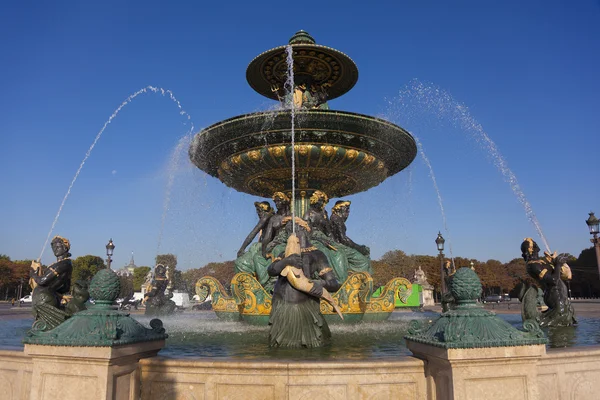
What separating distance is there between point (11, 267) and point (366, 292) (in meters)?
78.0

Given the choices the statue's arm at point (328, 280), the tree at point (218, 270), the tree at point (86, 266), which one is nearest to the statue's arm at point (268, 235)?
the statue's arm at point (328, 280)

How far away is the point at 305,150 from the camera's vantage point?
11133 millimetres

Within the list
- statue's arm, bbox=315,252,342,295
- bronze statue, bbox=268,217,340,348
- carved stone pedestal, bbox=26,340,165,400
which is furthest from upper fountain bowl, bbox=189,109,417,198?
carved stone pedestal, bbox=26,340,165,400

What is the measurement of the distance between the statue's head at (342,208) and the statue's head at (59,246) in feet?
22.0

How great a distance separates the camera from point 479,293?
393 cm

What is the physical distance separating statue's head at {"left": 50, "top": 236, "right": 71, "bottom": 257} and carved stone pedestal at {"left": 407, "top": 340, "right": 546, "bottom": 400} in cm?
643

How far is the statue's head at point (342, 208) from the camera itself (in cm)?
1196

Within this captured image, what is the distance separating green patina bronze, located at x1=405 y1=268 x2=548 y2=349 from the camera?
3590 mm

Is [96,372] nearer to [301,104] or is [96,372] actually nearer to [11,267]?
[301,104]

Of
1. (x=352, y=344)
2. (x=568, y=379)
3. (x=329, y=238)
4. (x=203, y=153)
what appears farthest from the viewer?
(x=203, y=153)

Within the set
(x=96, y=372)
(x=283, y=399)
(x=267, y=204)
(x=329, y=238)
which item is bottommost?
(x=283, y=399)

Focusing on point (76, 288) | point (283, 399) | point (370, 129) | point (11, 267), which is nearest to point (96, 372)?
point (283, 399)

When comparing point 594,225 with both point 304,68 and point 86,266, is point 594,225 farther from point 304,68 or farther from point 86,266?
point 86,266

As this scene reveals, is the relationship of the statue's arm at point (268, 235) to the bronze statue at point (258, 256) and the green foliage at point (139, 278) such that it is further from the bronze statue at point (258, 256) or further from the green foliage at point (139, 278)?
the green foliage at point (139, 278)
